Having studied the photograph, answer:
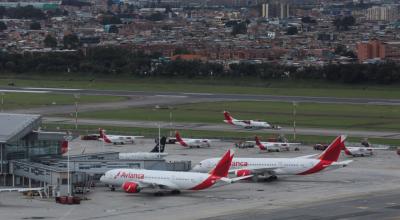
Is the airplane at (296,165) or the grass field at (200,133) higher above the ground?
the airplane at (296,165)

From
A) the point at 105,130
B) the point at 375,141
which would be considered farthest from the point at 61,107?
the point at 375,141

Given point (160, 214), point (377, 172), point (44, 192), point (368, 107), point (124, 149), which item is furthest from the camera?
point (368, 107)

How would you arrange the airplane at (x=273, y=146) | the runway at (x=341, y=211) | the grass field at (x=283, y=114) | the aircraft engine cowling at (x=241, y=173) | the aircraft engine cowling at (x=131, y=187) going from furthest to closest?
the grass field at (x=283, y=114) < the airplane at (x=273, y=146) < the aircraft engine cowling at (x=241, y=173) < the aircraft engine cowling at (x=131, y=187) < the runway at (x=341, y=211)

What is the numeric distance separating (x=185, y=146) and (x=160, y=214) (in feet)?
157

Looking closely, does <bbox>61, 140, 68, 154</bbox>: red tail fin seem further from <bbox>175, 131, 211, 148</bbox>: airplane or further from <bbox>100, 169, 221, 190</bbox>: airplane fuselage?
<bbox>175, 131, 211, 148</bbox>: airplane

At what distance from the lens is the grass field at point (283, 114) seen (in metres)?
160

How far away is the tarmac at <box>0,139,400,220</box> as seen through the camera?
89875mm

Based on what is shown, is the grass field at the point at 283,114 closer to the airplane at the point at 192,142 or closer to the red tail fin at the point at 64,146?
the airplane at the point at 192,142

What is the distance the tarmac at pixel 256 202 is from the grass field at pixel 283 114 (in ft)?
144

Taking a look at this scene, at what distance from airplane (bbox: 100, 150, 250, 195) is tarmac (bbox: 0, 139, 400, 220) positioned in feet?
2.50

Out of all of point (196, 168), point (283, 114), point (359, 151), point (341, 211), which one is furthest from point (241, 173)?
point (283, 114)

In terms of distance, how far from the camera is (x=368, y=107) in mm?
179000

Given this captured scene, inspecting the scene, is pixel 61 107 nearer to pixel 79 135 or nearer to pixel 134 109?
pixel 134 109

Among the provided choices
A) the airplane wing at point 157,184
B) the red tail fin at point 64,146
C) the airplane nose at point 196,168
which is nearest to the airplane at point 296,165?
the airplane nose at point 196,168
